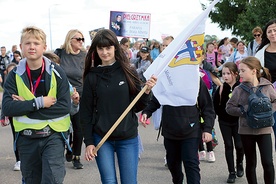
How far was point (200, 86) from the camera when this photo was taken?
A: 5098mm

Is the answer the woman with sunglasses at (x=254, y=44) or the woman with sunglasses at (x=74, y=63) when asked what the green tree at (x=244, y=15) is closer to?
the woman with sunglasses at (x=254, y=44)

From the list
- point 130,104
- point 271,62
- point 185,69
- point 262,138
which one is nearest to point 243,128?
point 262,138

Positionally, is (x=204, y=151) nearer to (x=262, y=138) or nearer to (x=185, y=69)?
(x=262, y=138)

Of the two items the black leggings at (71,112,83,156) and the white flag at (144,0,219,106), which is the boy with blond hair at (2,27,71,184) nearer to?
the white flag at (144,0,219,106)

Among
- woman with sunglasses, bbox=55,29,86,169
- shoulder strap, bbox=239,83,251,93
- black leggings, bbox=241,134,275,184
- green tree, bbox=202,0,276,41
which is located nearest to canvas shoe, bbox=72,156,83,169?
woman with sunglasses, bbox=55,29,86,169

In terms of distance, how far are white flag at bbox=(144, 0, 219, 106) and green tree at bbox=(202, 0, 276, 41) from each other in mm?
22551

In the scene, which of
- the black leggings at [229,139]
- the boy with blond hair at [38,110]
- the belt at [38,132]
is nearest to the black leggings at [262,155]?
the black leggings at [229,139]

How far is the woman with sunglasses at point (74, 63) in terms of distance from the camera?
683cm

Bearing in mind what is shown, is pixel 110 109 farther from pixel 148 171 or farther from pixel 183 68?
pixel 148 171

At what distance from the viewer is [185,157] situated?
191 inches

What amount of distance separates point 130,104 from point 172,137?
114cm

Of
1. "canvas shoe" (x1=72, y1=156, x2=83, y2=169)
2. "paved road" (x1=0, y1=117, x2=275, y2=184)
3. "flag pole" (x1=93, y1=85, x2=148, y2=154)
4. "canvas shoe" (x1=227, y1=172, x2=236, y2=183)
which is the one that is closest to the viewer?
"flag pole" (x1=93, y1=85, x2=148, y2=154)

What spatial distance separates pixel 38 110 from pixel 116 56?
819 mm

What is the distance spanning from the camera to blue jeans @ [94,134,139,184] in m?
4.03
